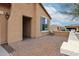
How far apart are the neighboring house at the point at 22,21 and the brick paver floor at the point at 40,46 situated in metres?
0.09

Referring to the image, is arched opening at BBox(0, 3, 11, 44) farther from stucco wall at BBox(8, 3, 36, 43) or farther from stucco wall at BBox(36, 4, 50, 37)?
stucco wall at BBox(36, 4, 50, 37)

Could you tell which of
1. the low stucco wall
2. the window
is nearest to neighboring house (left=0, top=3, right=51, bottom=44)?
the window

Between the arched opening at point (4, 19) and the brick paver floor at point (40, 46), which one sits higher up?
the arched opening at point (4, 19)

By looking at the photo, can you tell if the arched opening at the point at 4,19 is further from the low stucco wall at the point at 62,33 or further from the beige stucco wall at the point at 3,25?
the low stucco wall at the point at 62,33

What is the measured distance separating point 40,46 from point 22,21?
519 mm

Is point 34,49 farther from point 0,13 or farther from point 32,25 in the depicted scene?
point 0,13

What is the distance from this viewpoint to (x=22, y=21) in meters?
2.40

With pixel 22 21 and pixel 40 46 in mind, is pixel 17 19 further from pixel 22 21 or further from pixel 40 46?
pixel 40 46

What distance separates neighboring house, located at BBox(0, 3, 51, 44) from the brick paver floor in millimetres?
90

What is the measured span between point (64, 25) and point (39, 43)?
1.73 feet

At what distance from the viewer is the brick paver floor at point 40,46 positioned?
7.70 ft

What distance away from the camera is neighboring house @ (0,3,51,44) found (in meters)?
2.34

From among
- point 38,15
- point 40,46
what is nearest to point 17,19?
point 38,15

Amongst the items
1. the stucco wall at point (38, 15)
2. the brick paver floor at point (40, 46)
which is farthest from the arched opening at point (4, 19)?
the stucco wall at point (38, 15)
